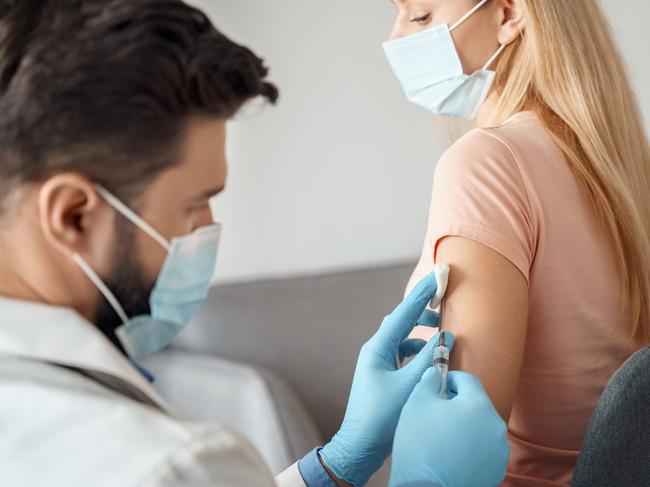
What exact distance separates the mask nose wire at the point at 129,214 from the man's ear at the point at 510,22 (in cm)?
70

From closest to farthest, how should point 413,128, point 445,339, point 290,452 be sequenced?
point 445,339
point 290,452
point 413,128

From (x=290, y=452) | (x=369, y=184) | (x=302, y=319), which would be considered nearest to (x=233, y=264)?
(x=302, y=319)

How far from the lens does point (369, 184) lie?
2.58m

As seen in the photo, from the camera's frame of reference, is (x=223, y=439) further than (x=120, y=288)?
No

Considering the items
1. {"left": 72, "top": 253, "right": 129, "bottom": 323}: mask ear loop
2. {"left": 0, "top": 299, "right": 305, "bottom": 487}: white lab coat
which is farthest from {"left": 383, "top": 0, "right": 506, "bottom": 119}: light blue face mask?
{"left": 0, "top": 299, "right": 305, "bottom": 487}: white lab coat

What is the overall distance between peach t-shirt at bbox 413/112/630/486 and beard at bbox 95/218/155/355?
0.41 metres

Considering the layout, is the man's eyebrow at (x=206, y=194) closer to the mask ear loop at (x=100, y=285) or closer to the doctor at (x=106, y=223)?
the doctor at (x=106, y=223)

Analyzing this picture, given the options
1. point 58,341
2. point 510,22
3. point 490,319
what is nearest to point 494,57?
point 510,22

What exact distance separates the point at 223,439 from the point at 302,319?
1.94 meters

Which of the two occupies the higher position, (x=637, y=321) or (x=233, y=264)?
(x=637, y=321)

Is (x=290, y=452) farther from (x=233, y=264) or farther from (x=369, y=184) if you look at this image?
(x=369, y=184)

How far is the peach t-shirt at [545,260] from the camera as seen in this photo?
102 cm

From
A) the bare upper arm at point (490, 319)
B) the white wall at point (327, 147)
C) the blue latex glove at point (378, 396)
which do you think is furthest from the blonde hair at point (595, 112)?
the white wall at point (327, 147)

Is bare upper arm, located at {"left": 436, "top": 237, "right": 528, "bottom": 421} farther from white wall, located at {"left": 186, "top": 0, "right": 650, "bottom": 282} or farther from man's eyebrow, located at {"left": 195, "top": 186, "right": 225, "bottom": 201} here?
white wall, located at {"left": 186, "top": 0, "right": 650, "bottom": 282}
